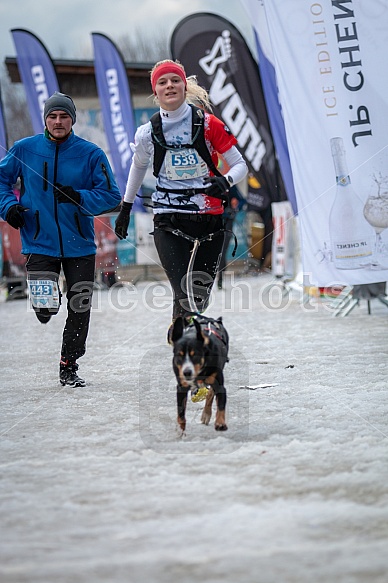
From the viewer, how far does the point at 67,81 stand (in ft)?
73.8

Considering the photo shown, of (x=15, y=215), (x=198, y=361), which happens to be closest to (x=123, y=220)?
(x=15, y=215)

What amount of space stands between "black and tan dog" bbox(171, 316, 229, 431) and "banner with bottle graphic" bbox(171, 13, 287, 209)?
881 centimetres

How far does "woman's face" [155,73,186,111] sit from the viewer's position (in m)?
4.77

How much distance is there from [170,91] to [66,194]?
1.05 metres

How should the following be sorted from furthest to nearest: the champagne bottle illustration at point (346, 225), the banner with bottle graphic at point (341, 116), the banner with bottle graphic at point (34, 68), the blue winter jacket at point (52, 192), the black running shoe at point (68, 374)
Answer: the banner with bottle graphic at point (34, 68)
the champagne bottle illustration at point (346, 225)
the banner with bottle graphic at point (341, 116)
the black running shoe at point (68, 374)
the blue winter jacket at point (52, 192)

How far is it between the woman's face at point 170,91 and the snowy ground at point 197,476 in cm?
167

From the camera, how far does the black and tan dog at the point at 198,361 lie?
3664 millimetres

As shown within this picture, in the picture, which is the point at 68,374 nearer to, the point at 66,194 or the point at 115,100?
the point at 66,194

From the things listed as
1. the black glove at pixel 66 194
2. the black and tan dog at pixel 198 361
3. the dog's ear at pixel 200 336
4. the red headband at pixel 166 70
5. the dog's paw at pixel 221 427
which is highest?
the red headband at pixel 166 70

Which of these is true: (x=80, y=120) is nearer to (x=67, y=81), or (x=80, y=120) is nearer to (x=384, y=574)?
(x=67, y=81)

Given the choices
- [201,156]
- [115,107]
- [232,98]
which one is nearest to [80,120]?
[115,107]

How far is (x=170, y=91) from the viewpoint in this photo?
4.79m

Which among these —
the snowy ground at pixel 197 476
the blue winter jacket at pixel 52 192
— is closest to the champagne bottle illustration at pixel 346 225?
the snowy ground at pixel 197 476

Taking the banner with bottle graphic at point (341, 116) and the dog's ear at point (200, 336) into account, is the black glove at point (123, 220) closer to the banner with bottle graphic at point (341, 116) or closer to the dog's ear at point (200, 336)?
the dog's ear at point (200, 336)
